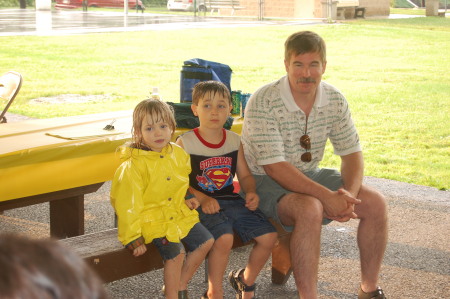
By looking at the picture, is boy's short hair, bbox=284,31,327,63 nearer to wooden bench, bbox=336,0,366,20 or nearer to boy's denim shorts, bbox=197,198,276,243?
boy's denim shorts, bbox=197,198,276,243

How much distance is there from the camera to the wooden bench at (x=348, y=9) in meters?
30.7

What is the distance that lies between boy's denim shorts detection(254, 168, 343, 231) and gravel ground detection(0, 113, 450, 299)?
1.86 ft

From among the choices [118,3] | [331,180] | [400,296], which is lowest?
[400,296]

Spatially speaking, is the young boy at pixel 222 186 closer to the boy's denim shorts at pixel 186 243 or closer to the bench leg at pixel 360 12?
the boy's denim shorts at pixel 186 243

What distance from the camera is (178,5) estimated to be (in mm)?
37750

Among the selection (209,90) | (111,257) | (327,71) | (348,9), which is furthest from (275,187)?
(348,9)

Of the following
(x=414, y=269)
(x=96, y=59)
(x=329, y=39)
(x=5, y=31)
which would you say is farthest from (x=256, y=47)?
(x=414, y=269)

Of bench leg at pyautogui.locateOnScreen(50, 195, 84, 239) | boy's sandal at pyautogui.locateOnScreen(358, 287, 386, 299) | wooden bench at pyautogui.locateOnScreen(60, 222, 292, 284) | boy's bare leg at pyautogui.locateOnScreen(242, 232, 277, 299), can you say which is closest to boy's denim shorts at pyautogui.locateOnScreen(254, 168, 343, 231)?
boy's bare leg at pyautogui.locateOnScreen(242, 232, 277, 299)

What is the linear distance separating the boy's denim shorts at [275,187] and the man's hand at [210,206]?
306 millimetres

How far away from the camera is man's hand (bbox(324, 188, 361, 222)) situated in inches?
145

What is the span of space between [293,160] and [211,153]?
458mm

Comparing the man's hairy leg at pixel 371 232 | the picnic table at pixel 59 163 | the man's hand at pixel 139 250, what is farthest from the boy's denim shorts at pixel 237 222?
the picnic table at pixel 59 163

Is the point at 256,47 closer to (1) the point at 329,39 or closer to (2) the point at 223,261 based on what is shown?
(1) the point at 329,39

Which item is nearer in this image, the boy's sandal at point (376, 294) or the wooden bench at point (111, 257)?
the wooden bench at point (111, 257)
